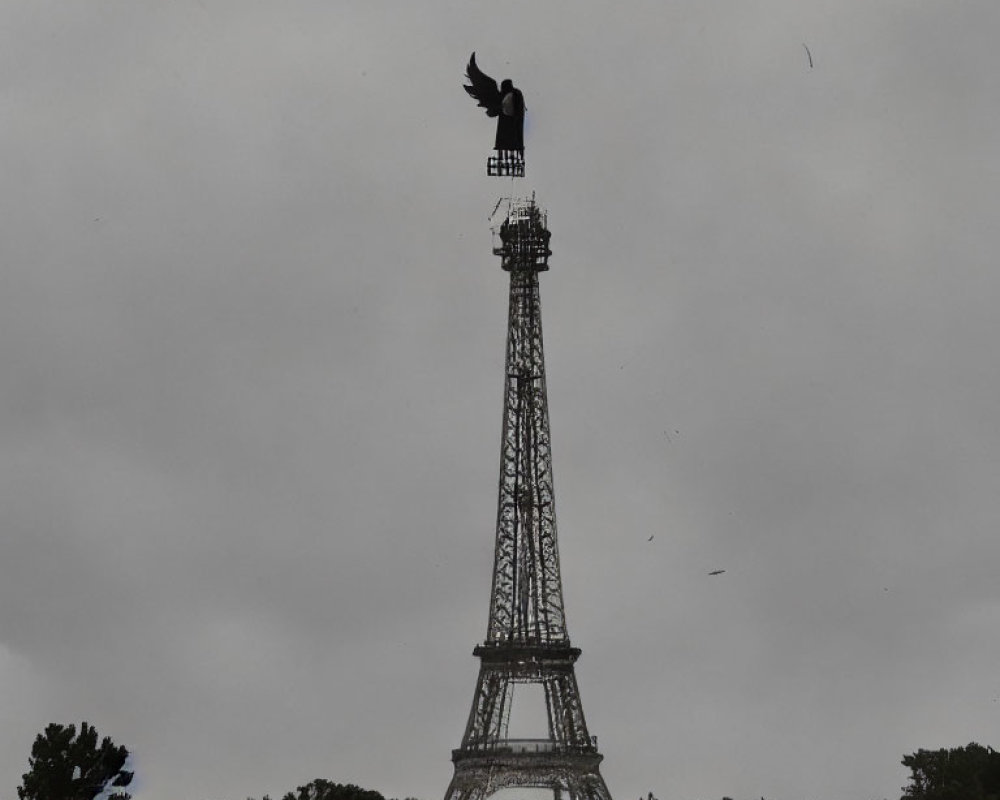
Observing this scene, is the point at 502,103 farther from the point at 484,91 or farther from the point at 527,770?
the point at 527,770

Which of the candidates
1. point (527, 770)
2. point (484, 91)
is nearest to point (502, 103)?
point (484, 91)

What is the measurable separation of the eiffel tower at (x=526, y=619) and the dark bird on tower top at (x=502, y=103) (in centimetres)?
692

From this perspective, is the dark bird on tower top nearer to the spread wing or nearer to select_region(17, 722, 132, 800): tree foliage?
the spread wing

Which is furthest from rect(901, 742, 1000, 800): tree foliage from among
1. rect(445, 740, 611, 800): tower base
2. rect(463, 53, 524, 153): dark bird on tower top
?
rect(463, 53, 524, 153): dark bird on tower top

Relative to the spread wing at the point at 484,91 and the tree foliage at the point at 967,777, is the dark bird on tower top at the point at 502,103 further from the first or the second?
the tree foliage at the point at 967,777

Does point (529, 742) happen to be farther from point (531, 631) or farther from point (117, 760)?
point (117, 760)

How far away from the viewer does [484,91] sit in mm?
192125

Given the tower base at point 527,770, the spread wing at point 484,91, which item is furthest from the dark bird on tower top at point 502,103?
the tower base at point 527,770

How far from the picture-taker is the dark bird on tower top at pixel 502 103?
19175cm

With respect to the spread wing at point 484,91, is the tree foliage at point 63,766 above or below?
below

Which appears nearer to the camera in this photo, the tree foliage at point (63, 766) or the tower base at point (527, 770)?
the tree foliage at point (63, 766)

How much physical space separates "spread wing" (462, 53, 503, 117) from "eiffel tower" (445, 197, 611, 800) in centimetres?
1044

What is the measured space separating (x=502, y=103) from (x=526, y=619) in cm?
4406

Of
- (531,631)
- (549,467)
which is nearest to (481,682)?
(531,631)
